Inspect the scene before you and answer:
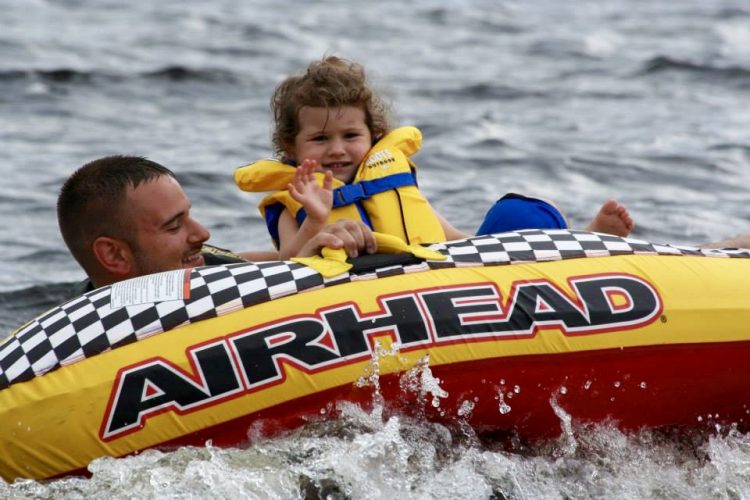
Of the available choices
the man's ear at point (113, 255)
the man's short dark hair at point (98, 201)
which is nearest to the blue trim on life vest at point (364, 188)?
the man's short dark hair at point (98, 201)

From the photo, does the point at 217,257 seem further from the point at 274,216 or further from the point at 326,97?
the point at 326,97

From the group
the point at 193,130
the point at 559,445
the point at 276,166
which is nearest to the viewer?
the point at 559,445

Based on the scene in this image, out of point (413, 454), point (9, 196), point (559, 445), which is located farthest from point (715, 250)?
point (9, 196)

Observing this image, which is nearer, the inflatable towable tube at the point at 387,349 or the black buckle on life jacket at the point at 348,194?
the inflatable towable tube at the point at 387,349

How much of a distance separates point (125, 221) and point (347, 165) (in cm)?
109

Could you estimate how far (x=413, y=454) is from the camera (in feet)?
14.5

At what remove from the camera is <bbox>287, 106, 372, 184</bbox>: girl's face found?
215 inches

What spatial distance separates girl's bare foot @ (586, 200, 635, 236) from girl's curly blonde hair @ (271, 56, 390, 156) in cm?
103

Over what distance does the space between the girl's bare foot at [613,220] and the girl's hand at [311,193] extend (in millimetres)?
1220

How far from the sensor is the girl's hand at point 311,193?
4.89 metres

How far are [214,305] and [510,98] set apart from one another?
342 inches

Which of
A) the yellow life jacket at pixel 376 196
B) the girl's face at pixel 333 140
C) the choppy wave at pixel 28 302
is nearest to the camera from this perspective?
the yellow life jacket at pixel 376 196

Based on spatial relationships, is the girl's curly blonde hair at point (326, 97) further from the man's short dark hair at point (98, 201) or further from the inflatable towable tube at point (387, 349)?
Result: the inflatable towable tube at point (387, 349)

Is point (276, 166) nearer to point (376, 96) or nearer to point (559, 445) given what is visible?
point (376, 96)
